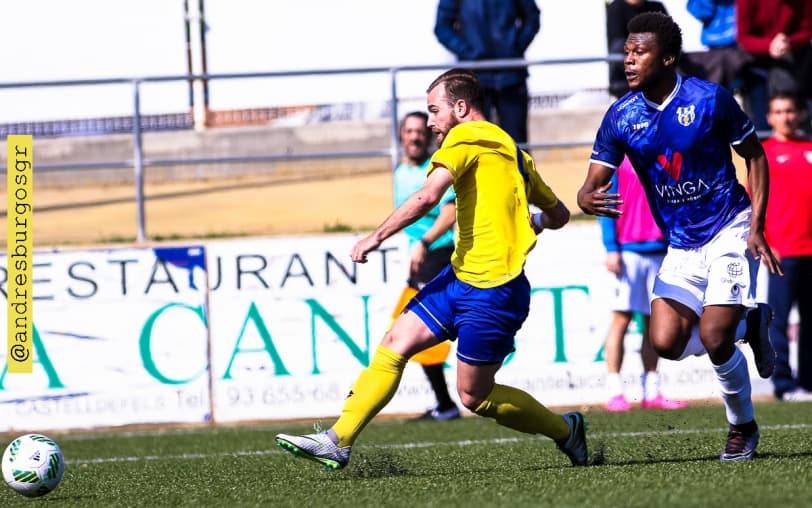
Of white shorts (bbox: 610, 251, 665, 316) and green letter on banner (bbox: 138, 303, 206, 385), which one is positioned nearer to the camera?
white shorts (bbox: 610, 251, 665, 316)

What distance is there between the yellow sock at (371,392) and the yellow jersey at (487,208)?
0.49m

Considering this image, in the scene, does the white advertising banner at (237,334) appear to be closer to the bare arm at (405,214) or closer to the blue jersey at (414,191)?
the blue jersey at (414,191)

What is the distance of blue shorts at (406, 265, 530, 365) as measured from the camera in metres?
6.28

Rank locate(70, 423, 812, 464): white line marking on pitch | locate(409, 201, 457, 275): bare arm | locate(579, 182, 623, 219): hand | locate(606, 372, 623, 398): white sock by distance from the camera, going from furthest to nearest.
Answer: locate(606, 372, 623, 398): white sock, locate(409, 201, 457, 275): bare arm, locate(70, 423, 812, 464): white line marking on pitch, locate(579, 182, 623, 219): hand

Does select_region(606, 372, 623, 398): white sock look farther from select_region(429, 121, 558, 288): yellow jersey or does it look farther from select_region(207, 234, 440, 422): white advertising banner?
select_region(429, 121, 558, 288): yellow jersey

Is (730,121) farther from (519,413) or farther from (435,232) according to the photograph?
(435,232)

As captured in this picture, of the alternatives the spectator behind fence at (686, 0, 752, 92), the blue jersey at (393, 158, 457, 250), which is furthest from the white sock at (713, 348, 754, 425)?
the spectator behind fence at (686, 0, 752, 92)

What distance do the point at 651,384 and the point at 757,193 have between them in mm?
4504

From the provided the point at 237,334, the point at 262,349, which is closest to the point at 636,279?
the point at 262,349

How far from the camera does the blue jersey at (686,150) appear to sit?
6.44 meters

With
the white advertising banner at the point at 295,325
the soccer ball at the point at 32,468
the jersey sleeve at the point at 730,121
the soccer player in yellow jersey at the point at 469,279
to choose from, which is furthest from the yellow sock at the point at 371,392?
the white advertising banner at the point at 295,325

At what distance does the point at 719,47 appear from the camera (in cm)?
1217

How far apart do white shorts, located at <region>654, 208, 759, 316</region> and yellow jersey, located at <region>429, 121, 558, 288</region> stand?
752 mm

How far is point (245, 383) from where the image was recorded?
11.4 meters
